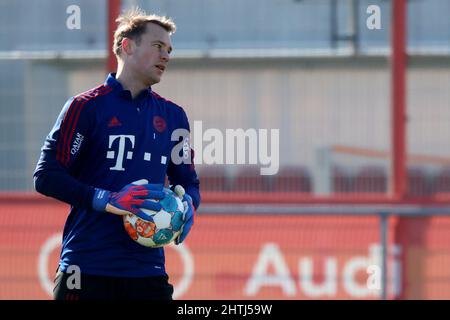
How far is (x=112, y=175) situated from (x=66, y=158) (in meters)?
0.21

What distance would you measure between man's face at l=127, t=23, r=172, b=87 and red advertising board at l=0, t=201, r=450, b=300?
3.26 meters

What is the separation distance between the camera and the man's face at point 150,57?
518 cm

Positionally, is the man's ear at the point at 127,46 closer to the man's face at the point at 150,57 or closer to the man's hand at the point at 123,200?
the man's face at the point at 150,57

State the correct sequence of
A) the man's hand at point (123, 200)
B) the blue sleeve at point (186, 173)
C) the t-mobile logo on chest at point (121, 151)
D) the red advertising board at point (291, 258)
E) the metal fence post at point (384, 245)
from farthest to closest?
the red advertising board at point (291, 258) < the metal fence post at point (384, 245) < the blue sleeve at point (186, 173) < the t-mobile logo on chest at point (121, 151) < the man's hand at point (123, 200)

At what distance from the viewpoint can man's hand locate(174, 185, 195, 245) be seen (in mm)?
5113

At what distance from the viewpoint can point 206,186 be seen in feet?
30.7

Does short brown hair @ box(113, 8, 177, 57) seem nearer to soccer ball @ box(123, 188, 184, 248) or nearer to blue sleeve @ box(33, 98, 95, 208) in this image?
blue sleeve @ box(33, 98, 95, 208)

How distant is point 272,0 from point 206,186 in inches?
63.0

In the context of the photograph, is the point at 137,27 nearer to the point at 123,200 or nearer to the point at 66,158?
the point at 66,158

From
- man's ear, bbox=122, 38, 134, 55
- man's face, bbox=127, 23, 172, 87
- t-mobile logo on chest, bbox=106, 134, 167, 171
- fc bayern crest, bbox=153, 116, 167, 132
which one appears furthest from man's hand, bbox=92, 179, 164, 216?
man's ear, bbox=122, 38, 134, 55

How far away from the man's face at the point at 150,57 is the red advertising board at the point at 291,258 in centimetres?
326

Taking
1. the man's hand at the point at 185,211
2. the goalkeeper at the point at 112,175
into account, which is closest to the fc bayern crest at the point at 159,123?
the goalkeeper at the point at 112,175

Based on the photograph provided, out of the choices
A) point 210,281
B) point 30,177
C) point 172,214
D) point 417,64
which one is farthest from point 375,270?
point 172,214
